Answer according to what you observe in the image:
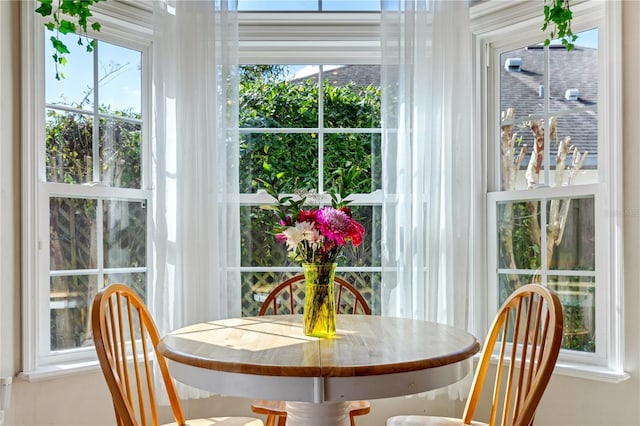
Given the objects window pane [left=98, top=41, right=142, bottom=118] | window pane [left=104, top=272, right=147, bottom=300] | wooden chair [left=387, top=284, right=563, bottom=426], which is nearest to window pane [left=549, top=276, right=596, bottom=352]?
wooden chair [left=387, top=284, right=563, bottom=426]

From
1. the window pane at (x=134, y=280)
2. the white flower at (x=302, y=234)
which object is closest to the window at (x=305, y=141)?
the window pane at (x=134, y=280)

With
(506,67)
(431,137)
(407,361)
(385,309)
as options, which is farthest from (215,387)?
(506,67)

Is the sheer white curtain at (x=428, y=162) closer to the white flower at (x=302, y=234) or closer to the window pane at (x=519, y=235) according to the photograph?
the window pane at (x=519, y=235)

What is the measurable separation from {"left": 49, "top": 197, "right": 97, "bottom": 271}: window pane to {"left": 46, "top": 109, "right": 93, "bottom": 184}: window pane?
107 mm

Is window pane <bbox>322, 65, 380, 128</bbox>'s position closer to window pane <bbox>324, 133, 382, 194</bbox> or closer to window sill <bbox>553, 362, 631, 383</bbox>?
window pane <bbox>324, 133, 382, 194</bbox>

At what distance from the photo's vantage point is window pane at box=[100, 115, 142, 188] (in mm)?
2650

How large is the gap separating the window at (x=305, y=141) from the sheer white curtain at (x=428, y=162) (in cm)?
26

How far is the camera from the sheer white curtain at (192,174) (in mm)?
2547

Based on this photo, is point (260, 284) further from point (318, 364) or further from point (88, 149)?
point (318, 364)

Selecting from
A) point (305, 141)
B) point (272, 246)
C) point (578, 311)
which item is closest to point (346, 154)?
point (305, 141)

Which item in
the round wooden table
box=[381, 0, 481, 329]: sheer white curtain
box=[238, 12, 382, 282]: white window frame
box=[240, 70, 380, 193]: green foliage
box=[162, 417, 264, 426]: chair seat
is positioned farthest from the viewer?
box=[240, 70, 380, 193]: green foliage
